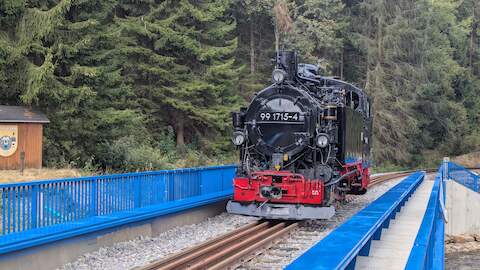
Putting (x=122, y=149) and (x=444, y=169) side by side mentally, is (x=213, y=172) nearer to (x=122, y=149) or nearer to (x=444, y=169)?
(x=122, y=149)

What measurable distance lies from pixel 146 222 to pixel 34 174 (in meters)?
6.07

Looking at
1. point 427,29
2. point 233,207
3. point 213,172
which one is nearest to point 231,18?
point 427,29

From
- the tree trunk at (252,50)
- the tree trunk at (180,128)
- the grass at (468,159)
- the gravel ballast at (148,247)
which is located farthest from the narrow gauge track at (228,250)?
the grass at (468,159)

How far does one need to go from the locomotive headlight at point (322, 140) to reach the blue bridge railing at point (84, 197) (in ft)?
11.1

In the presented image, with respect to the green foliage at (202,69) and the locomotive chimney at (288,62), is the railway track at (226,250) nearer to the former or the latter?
the locomotive chimney at (288,62)

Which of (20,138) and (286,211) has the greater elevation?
(20,138)

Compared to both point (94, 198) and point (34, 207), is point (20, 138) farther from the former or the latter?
point (34, 207)

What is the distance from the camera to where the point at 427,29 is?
1918 inches

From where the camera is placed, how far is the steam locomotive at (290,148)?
12164 millimetres

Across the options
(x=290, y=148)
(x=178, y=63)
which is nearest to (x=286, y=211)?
(x=290, y=148)

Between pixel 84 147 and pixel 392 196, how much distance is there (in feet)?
34.5

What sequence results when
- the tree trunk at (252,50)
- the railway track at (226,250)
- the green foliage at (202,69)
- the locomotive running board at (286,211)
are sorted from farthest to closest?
the tree trunk at (252,50) < the green foliage at (202,69) < the locomotive running board at (286,211) < the railway track at (226,250)

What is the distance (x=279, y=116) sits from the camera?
13039mm

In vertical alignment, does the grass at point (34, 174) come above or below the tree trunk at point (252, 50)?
below
